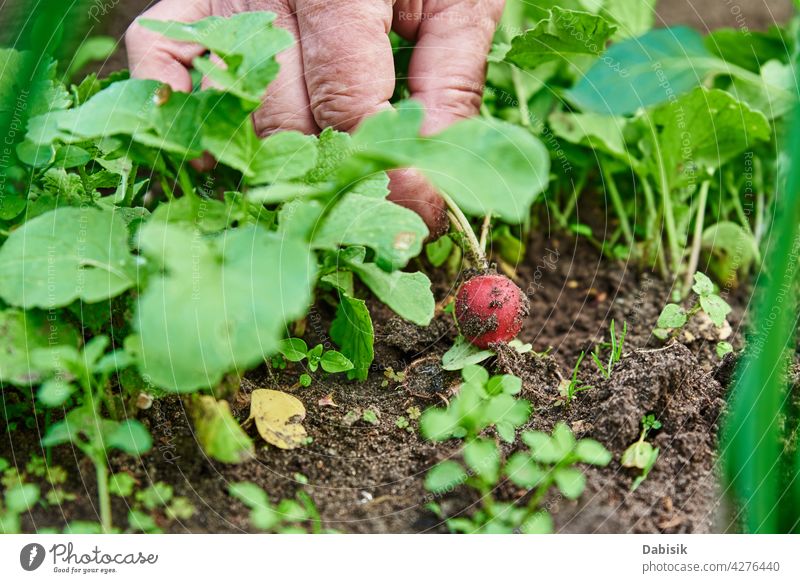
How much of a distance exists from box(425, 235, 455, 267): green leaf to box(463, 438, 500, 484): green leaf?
1.26ft

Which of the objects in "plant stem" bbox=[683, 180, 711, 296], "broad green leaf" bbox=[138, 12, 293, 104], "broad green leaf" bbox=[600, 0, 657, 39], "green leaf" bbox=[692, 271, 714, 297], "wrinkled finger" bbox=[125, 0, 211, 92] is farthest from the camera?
"broad green leaf" bbox=[600, 0, 657, 39]

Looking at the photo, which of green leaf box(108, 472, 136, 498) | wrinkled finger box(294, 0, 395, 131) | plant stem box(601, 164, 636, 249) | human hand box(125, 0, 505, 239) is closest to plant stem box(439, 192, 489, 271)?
human hand box(125, 0, 505, 239)

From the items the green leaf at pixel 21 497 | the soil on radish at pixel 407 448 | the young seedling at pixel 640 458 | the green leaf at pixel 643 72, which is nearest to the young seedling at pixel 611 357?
the soil on radish at pixel 407 448

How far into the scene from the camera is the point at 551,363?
40.5 inches

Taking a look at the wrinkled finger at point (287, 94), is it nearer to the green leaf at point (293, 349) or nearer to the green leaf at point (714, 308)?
the green leaf at point (293, 349)

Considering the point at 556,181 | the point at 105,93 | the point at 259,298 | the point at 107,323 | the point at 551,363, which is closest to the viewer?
the point at 259,298

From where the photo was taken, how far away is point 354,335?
37.5 inches

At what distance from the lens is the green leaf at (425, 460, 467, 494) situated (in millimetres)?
829

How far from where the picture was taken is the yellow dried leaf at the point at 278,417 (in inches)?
34.8

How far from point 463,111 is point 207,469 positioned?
1.93 ft

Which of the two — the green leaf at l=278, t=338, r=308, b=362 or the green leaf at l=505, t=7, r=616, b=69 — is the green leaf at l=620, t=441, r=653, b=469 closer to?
the green leaf at l=278, t=338, r=308, b=362
